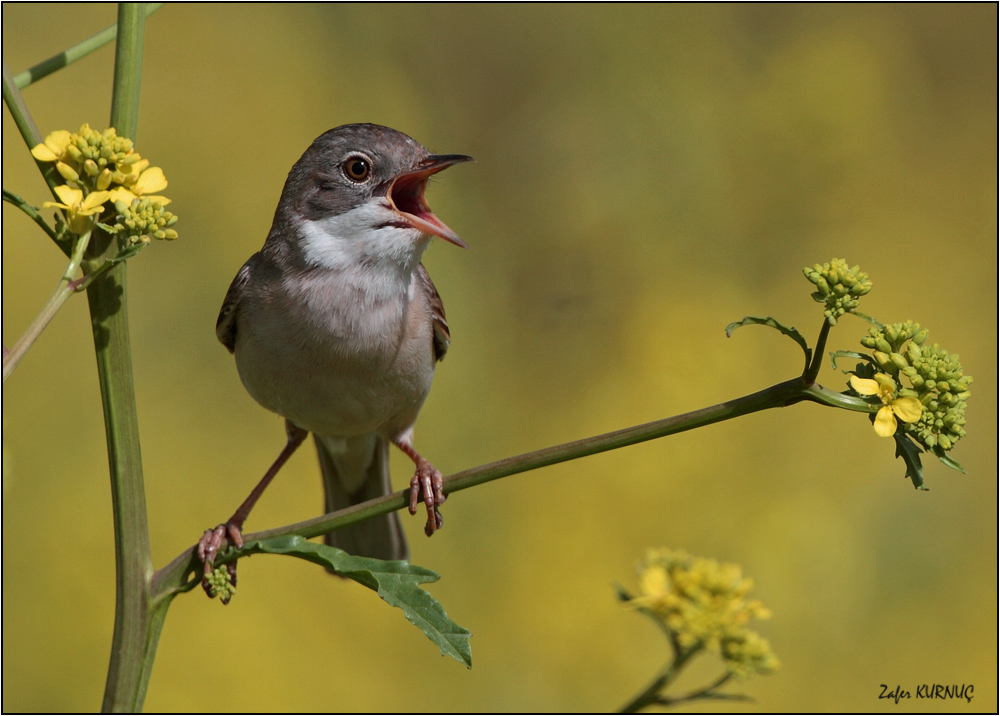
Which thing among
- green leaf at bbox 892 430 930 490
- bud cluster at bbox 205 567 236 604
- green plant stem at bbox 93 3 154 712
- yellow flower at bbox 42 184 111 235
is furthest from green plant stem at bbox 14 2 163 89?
green leaf at bbox 892 430 930 490

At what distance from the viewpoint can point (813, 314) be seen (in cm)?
675

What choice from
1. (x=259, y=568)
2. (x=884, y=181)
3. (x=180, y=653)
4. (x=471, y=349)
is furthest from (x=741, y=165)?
(x=180, y=653)

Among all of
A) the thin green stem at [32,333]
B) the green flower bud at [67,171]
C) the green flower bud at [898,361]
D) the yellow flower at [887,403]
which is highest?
Answer: the green flower bud at [67,171]

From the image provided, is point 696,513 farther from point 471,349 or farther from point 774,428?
point 471,349

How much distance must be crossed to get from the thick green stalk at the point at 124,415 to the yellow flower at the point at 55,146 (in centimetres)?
11

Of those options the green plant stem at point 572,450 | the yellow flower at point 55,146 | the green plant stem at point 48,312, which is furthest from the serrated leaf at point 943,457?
the yellow flower at point 55,146

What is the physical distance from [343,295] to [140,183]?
1.37 metres

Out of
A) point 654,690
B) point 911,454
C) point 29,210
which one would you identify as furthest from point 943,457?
point 29,210

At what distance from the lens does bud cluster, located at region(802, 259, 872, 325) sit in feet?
6.06

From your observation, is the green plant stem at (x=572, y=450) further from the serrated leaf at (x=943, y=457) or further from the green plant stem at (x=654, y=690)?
the green plant stem at (x=654, y=690)

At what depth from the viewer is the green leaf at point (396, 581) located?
1.95 m

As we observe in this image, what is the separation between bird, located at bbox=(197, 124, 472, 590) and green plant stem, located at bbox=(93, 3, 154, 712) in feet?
3.74

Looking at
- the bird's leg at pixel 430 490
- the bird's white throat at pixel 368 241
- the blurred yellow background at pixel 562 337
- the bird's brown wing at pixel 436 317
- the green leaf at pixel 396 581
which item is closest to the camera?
the green leaf at pixel 396 581

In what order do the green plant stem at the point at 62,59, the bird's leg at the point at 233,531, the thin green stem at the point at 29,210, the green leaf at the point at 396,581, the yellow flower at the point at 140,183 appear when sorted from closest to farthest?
the thin green stem at the point at 29,210
the yellow flower at the point at 140,183
the green leaf at the point at 396,581
the green plant stem at the point at 62,59
the bird's leg at the point at 233,531
